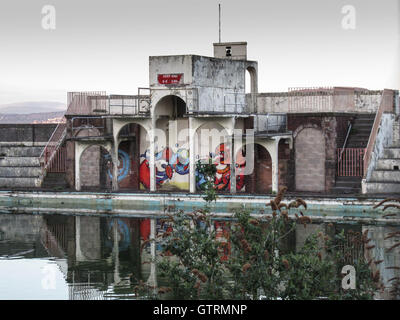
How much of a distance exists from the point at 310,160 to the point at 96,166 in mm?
11154

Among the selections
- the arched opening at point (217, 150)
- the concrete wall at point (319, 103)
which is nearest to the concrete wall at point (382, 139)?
the concrete wall at point (319, 103)

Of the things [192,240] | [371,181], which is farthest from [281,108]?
[192,240]

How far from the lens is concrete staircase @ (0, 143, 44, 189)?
1656 inches

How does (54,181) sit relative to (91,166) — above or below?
below

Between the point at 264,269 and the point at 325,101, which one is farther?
the point at 325,101

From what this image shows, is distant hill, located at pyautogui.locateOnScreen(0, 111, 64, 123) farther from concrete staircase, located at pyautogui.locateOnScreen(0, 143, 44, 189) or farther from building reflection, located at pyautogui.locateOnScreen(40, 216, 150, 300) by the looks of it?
building reflection, located at pyautogui.locateOnScreen(40, 216, 150, 300)

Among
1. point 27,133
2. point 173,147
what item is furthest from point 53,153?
point 173,147

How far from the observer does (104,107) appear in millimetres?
42125

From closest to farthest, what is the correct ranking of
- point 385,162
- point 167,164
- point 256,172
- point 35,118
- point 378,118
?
point 385,162 < point 378,118 < point 256,172 < point 167,164 < point 35,118

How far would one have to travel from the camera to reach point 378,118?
37.5m

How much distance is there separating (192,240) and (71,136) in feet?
87.8

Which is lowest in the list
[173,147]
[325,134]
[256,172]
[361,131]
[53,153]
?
[256,172]

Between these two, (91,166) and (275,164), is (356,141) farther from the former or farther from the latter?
(91,166)

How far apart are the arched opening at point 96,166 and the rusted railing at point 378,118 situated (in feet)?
44.0
